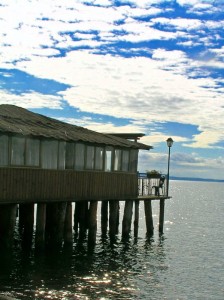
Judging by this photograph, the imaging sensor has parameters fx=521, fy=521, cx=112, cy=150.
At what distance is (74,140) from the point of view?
29078 mm

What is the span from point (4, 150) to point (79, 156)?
6366mm

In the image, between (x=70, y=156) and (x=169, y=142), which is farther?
(x=169, y=142)

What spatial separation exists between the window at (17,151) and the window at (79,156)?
4740mm

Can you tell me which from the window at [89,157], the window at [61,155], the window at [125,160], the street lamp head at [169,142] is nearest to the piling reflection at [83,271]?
the window at [61,155]

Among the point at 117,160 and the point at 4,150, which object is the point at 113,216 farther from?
the point at 4,150

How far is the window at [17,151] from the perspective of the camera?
25641 mm

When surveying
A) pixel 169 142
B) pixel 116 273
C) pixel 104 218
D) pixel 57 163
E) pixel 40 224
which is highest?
pixel 169 142

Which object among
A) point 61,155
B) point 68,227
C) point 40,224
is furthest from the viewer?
point 68,227

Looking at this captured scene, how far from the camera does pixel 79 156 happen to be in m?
30.7

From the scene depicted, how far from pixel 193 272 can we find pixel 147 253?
531cm

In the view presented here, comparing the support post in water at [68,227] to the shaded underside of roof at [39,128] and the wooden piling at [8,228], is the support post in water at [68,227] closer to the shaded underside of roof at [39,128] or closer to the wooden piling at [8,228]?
the shaded underside of roof at [39,128]

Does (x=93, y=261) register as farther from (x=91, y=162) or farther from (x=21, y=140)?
(x=21, y=140)

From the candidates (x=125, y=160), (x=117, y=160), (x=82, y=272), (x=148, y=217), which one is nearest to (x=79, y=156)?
(x=117, y=160)

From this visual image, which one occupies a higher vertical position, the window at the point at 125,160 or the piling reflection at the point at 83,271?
the window at the point at 125,160
